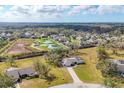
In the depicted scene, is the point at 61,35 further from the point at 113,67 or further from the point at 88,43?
the point at 113,67

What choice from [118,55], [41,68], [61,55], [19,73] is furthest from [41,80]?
[118,55]

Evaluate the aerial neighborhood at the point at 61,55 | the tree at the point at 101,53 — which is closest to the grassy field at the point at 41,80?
the aerial neighborhood at the point at 61,55

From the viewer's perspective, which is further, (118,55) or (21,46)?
(21,46)

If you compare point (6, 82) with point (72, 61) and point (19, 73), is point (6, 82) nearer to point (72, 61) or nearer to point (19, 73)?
point (19, 73)

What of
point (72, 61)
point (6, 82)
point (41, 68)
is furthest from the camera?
point (72, 61)

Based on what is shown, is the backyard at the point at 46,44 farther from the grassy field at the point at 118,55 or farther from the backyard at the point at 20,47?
the grassy field at the point at 118,55

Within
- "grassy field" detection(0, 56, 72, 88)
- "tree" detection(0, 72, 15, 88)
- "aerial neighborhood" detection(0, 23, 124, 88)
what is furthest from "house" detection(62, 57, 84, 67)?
"tree" detection(0, 72, 15, 88)
